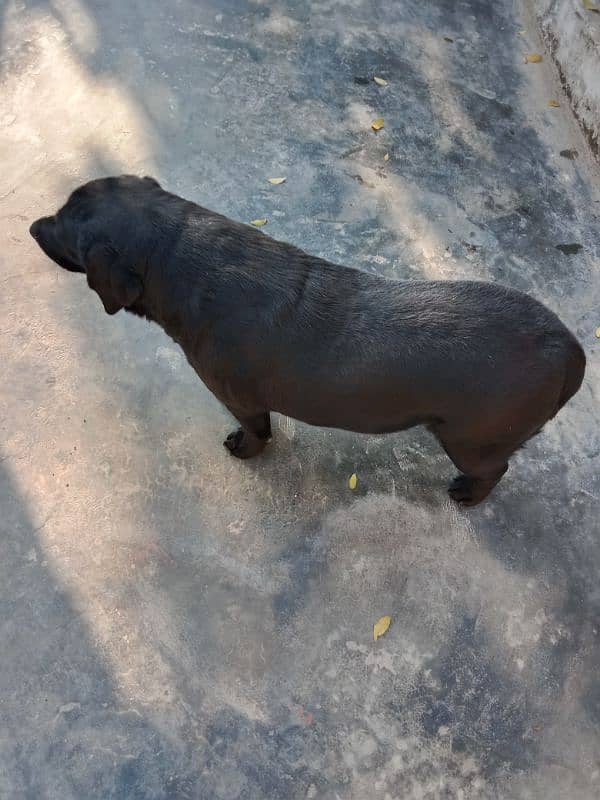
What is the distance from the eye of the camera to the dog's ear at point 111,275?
2.40 m

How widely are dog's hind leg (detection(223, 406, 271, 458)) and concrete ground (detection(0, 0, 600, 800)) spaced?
10 centimetres

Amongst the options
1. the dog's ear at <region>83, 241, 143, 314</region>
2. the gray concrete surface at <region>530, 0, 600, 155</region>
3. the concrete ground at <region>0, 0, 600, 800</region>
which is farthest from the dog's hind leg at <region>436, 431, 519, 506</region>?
the gray concrete surface at <region>530, 0, 600, 155</region>

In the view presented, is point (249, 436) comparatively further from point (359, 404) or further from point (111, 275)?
point (111, 275)

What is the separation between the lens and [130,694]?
266 cm

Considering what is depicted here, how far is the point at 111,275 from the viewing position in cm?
241

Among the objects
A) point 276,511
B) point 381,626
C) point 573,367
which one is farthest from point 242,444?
point 573,367

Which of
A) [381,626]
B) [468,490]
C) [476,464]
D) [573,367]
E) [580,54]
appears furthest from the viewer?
[580,54]

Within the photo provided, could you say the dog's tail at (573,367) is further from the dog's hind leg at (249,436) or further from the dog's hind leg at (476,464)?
the dog's hind leg at (249,436)

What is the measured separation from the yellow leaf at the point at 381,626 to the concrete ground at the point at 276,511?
0.10 feet

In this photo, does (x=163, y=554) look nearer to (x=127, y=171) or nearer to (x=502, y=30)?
(x=127, y=171)

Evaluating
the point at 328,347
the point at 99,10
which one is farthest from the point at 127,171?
the point at 328,347

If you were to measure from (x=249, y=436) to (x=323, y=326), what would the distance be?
0.98m

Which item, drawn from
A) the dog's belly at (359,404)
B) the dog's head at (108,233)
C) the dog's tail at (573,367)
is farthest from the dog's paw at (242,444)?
the dog's tail at (573,367)

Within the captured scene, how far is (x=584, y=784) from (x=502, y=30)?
5.68 meters
